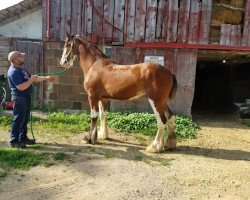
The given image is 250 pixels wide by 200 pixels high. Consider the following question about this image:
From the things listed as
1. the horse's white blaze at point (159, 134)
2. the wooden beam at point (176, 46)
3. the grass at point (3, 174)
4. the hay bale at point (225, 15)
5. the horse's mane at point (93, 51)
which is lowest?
the grass at point (3, 174)

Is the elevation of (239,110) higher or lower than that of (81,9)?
lower

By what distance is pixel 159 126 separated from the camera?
815 cm

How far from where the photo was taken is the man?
7.77 meters

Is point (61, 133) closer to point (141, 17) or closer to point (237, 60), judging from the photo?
point (141, 17)

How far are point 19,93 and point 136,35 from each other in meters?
5.18

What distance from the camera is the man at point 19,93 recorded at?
306 inches

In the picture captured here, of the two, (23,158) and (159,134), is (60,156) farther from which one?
(159,134)

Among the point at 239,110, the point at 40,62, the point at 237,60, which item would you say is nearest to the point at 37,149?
the point at 40,62

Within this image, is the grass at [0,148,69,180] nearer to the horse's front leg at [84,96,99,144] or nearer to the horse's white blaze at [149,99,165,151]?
the horse's front leg at [84,96,99,144]

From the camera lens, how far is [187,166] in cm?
739

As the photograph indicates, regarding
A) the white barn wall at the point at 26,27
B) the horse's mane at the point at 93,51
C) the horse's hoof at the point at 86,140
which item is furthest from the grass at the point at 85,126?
the white barn wall at the point at 26,27

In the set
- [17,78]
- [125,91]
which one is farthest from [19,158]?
[125,91]

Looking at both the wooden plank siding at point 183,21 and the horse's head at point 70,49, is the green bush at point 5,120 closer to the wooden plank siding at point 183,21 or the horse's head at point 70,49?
the horse's head at point 70,49

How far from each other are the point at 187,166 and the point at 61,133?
3.75 m
